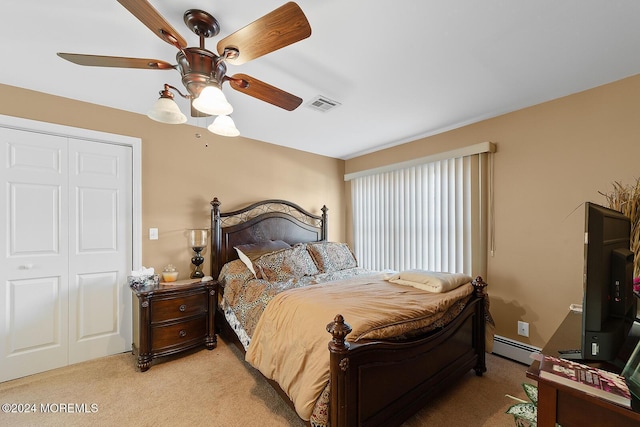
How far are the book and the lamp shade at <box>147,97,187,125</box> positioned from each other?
2.00m

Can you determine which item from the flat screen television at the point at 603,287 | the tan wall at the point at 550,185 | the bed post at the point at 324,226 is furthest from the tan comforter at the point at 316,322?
the bed post at the point at 324,226

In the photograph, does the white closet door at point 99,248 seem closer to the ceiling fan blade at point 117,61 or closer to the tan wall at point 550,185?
the ceiling fan blade at point 117,61

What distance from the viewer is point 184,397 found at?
1.99 m

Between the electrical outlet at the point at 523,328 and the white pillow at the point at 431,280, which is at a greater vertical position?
the white pillow at the point at 431,280

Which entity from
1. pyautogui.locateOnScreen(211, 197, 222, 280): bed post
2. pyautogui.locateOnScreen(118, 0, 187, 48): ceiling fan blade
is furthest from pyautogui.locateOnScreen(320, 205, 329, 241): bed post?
pyautogui.locateOnScreen(118, 0, 187, 48): ceiling fan blade

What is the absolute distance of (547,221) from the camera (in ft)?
8.04

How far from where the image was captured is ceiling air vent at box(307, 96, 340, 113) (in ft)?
7.91

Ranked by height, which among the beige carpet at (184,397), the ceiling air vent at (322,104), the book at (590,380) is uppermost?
the ceiling air vent at (322,104)

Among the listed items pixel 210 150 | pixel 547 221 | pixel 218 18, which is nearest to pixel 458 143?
pixel 547 221

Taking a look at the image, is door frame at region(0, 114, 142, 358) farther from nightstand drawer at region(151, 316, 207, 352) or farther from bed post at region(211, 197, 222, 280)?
bed post at region(211, 197, 222, 280)

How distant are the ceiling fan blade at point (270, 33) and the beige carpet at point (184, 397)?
87.2 inches

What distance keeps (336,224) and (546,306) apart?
277 cm

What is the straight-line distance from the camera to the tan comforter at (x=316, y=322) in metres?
1.45

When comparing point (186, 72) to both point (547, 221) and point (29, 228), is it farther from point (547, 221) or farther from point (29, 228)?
point (547, 221)
